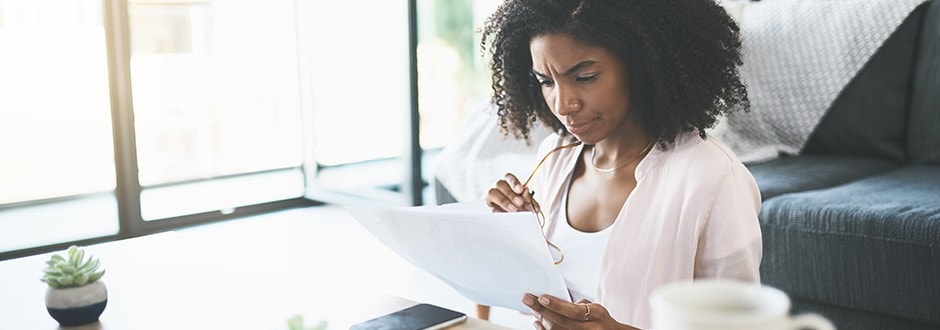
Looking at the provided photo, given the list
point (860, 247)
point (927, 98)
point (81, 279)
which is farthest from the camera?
point (927, 98)

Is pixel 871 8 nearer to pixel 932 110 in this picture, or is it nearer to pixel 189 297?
pixel 932 110

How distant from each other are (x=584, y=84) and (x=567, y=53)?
0.04 m

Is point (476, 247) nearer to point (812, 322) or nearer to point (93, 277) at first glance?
point (93, 277)

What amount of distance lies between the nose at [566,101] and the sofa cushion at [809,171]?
868mm

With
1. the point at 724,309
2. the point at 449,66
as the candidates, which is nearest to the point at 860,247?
the point at 724,309

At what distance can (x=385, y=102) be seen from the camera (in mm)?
3971

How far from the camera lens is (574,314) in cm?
96

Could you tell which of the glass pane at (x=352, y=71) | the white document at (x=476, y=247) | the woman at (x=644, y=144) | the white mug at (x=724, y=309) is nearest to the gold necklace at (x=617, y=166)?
the woman at (x=644, y=144)

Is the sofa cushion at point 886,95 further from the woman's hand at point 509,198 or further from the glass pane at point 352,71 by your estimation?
the glass pane at point 352,71

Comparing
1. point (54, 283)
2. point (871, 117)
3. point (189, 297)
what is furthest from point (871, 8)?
point (54, 283)

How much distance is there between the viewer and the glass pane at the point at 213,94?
3740 millimetres

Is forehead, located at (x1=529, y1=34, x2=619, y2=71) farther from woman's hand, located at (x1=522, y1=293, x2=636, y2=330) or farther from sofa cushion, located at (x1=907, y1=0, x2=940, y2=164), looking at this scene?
sofa cushion, located at (x1=907, y1=0, x2=940, y2=164)

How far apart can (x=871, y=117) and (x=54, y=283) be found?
1994mm

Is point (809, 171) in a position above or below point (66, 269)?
below
